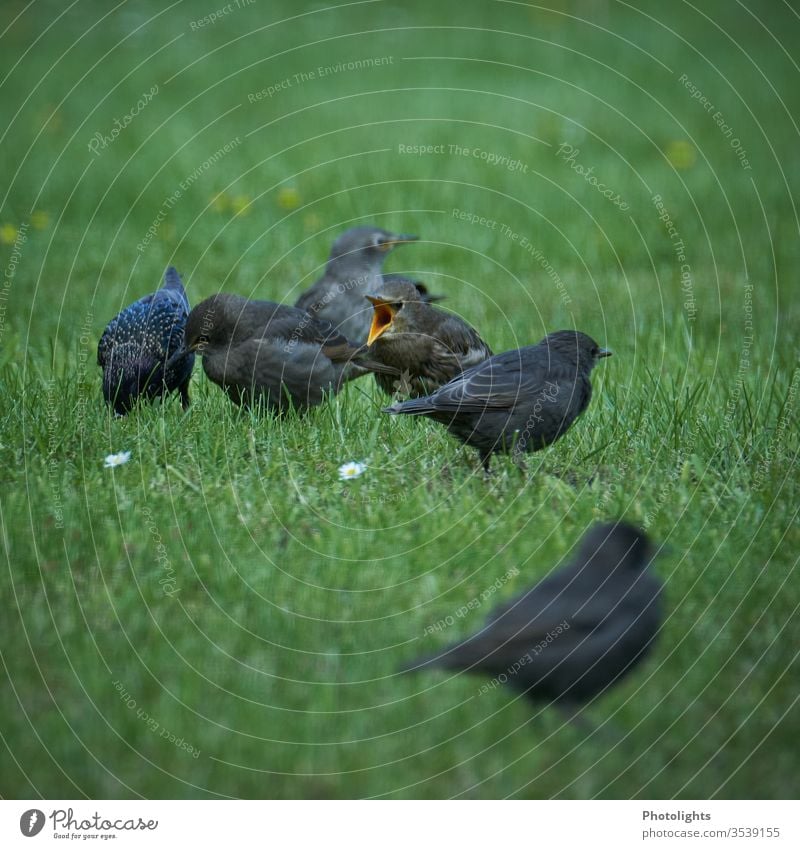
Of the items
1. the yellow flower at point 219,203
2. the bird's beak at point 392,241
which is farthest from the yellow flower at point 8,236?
the bird's beak at point 392,241

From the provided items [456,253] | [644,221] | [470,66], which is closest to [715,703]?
[456,253]

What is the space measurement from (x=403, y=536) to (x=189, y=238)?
6.01m

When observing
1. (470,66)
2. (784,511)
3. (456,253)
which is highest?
(470,66)

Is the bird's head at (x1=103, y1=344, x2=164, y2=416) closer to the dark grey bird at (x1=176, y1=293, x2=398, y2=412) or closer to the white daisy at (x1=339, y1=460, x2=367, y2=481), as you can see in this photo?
the dark grey bird at (x1=176, y1=293, x2=398, y2=412)

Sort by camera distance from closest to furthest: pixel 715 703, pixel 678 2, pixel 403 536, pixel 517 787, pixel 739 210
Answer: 1. pixel 517 787
2. pixel 715 703
3. pixel 403 536
4. pixel 739 210
5. pixel 678 2

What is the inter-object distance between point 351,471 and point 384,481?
0.18 meters

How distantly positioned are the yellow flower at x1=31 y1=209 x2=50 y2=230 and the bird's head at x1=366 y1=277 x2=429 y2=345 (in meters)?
4.30

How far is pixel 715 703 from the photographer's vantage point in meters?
3.84

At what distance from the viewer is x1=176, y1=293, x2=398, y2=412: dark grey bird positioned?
6285mm

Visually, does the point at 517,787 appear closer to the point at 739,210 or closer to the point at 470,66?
the point at 739,210

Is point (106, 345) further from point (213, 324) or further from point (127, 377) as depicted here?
point (213, 324)

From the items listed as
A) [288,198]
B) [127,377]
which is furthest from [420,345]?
[288,198]

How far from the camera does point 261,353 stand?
6.28 meters

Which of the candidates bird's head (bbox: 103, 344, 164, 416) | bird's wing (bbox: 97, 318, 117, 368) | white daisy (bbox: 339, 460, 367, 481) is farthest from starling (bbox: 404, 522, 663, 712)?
bird's wing (bbox: 97, 318, 117, 368)
